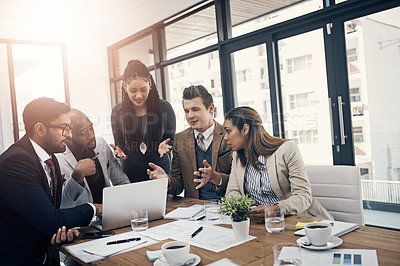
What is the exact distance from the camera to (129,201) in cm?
194

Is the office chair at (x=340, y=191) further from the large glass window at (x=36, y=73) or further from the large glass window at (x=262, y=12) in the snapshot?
the large glass window at (x=36, y=73)

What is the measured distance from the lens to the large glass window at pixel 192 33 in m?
4.31

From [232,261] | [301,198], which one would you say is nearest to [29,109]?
[232,261]

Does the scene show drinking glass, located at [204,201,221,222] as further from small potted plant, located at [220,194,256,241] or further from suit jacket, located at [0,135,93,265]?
suit jacket, located at [0,135,93,265]

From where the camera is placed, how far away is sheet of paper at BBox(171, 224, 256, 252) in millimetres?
1488

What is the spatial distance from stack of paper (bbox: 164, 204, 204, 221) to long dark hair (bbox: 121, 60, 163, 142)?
5.80 feet

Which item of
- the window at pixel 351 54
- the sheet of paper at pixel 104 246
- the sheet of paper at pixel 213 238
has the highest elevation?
the window at pixel 351 54

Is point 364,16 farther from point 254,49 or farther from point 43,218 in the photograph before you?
point 43,218

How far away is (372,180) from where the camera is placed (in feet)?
9.89

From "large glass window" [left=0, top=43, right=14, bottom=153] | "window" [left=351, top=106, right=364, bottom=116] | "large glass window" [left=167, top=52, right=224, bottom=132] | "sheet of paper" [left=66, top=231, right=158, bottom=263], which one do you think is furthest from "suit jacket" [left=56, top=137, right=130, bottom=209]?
"large glass window" [left=0, top=43, right=14, bottom=153]

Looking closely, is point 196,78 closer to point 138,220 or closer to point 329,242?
point 138,220

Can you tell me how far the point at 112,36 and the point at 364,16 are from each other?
14.0 ft

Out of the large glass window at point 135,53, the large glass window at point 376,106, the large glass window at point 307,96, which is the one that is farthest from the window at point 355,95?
the large glass window at point 135,53

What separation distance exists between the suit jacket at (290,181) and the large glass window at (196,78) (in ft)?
6.46
